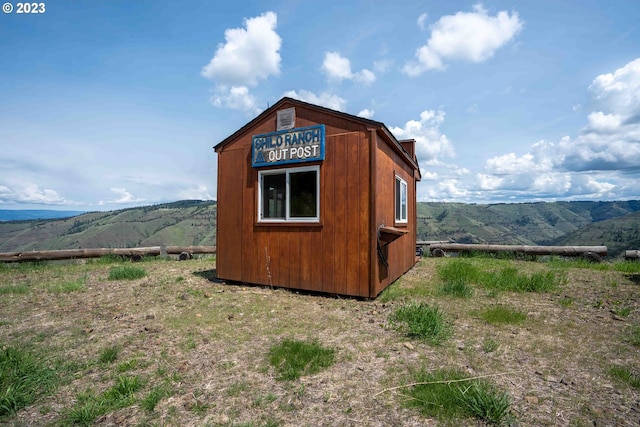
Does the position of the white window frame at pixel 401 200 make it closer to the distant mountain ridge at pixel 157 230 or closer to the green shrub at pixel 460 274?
the green shrub at pixel 460 274

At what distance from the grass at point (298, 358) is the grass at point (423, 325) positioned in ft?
4.52

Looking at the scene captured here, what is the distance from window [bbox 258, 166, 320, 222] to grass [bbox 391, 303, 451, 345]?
295 centimetres

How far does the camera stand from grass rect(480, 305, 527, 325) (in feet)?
17.4

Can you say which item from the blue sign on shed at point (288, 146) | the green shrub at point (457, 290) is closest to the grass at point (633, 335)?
the green shrub at point (457, 290)

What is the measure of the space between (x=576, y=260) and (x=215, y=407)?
50.4 feet

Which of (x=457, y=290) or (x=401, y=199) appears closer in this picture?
(x=457, y=290)

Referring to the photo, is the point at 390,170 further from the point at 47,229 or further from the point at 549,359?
the point at 47,229

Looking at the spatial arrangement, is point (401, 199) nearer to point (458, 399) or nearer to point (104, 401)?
point (458, 399)

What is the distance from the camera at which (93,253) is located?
1332cm

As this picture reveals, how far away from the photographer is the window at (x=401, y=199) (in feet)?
29.8

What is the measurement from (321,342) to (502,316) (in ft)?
11.1

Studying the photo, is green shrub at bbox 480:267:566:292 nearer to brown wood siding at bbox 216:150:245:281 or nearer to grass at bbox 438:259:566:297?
grass at bbox 438:259:566:297

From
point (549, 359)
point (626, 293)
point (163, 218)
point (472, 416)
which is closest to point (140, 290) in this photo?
point (472, 416)

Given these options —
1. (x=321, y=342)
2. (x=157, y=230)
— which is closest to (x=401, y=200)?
(x=321, y=342)
